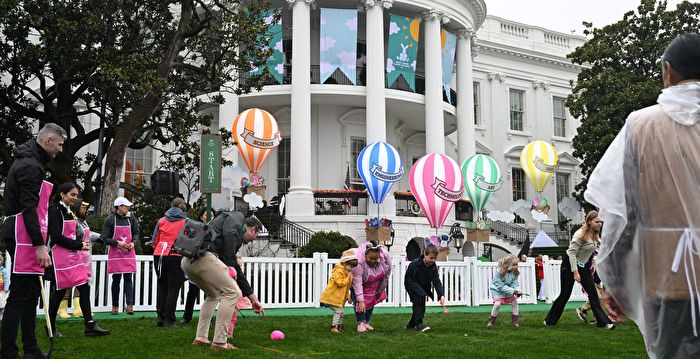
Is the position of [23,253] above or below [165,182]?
below

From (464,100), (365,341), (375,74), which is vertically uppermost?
(375,74)

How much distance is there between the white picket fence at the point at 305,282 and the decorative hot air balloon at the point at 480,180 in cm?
695

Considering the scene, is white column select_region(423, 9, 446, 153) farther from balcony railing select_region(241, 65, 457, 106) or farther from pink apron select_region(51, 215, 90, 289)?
pink apron select_region(51, 215, 90, 289)

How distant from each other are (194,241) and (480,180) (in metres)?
19.3

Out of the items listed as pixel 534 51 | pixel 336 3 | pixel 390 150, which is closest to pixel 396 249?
pixel 390 150

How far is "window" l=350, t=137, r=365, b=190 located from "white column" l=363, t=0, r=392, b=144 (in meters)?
2.94

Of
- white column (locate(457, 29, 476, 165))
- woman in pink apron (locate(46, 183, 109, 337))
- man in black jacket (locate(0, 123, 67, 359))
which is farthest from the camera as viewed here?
A: white column (locate(457, 29, 476, 165))

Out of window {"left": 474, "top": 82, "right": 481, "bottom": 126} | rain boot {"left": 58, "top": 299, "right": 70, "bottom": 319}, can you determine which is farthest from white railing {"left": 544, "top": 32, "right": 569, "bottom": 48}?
rain boot {"left": 58, "top": 299, "right": 70, "bottom": 319}

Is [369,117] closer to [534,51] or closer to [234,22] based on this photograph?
[234,22]

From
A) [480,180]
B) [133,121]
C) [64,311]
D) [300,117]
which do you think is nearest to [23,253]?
[64,311]

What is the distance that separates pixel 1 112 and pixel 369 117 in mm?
12349

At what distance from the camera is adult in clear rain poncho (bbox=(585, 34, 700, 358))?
2879mm

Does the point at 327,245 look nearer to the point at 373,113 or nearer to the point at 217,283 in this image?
the point at 373,113

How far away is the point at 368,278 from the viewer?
980 cm
